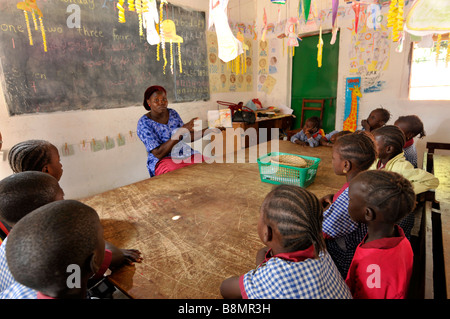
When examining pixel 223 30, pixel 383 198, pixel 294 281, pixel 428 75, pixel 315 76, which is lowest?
pixel 294 281

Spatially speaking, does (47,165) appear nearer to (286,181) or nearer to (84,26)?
(286,181)

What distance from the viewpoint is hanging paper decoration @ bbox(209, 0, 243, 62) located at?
1881 mm

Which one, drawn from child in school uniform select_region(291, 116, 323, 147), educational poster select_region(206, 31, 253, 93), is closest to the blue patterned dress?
child in school uniform select_region(291, 116, 323, 147)

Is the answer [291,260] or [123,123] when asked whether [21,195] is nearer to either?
[291,260]

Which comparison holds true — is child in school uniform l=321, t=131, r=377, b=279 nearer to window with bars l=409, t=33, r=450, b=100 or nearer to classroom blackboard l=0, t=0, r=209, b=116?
classroom blackboard l=0, t=0, r=209, b=116

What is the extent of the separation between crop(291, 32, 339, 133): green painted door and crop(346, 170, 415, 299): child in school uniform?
4220mm

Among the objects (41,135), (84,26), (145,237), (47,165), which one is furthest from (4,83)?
(145,237)

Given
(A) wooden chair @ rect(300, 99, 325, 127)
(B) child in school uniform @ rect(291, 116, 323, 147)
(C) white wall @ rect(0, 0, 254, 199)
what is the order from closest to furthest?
1. (C) white wall @ rect(0, 0, 254, 199)
2. (B) child in school uniform @ rect(291, 116, 323, 147)
3. (A) wooden chair @ rect(300, 99, 325, 127)

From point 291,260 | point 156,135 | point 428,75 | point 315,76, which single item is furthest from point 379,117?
point 291,260

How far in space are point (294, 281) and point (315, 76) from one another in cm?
498

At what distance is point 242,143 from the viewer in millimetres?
4926

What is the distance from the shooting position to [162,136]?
271cm

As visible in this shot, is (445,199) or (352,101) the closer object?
(445,199)

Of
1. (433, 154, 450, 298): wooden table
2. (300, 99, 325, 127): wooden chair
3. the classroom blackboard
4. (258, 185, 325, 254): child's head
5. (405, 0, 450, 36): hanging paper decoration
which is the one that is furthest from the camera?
(300, 99, 325, 127): wooden chair
